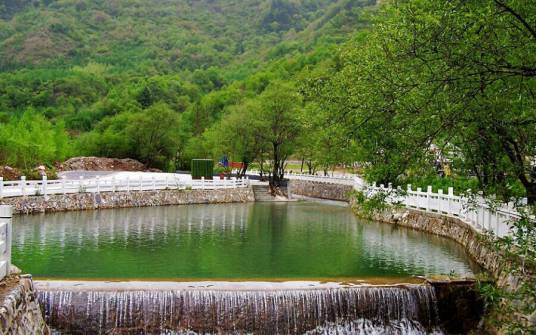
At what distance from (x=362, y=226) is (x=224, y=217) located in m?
6.95

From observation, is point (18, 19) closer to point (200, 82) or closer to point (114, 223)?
point (200, 82)

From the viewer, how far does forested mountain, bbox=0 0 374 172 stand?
58.2 m

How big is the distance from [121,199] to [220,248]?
15.4m

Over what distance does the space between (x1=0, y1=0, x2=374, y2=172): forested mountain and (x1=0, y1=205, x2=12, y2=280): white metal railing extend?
34807mm

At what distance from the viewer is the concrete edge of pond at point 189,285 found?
1301 centimetres

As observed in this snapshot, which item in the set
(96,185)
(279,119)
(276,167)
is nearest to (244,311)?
(96,185)

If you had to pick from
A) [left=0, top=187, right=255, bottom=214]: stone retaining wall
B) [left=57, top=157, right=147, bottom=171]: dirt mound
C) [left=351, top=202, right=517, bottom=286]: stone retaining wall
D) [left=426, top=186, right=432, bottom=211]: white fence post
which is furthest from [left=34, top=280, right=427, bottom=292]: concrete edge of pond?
[left=57, top=157, right=147, bottom=171]: dirt mound

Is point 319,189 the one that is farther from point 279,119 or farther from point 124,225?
point 124,225

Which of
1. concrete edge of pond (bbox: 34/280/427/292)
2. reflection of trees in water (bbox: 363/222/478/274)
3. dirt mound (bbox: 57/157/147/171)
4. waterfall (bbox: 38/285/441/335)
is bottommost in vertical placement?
waterfall (bbox: 38/285/441/335)

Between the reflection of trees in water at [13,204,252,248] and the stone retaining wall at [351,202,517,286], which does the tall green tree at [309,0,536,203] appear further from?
the reflection of trees in water at [13,204,252,248]

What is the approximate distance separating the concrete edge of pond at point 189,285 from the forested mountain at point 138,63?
3243cm

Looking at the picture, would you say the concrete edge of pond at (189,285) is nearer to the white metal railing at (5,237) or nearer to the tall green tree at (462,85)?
the white metal railing at (5,237)

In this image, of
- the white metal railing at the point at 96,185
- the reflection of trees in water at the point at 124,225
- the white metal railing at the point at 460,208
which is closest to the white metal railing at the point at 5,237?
the white metal railing at the point at 460,208

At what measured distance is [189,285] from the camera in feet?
44.7
